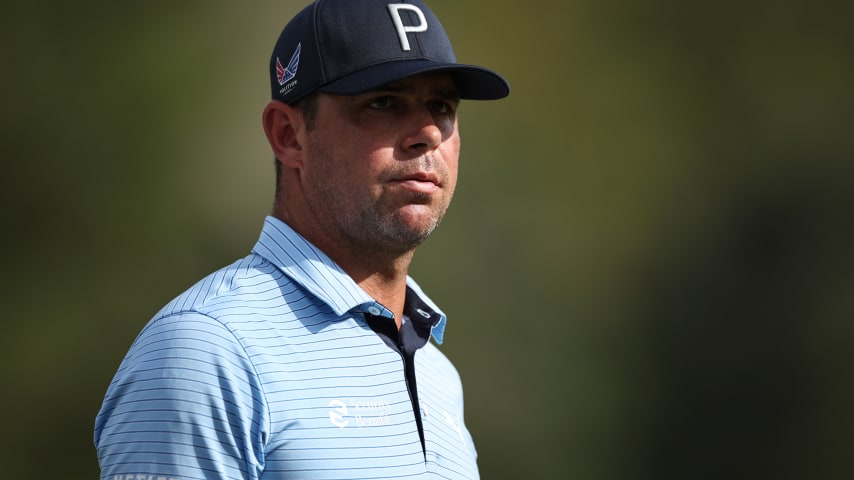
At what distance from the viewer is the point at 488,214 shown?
455 centimetres

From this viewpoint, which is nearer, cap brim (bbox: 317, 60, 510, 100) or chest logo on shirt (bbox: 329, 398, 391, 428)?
chest logo on shirt (bbox: 329, 398, 391, 428)

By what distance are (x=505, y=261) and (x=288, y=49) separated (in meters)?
2.89

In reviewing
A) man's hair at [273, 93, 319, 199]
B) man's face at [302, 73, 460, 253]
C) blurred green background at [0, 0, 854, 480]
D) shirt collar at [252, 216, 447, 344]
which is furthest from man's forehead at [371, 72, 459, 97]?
blurred green background at [0, 0, 854, 480]

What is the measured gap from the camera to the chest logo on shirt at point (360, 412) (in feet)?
4.83

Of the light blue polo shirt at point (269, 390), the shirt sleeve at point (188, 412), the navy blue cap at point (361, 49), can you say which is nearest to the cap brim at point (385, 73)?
the navy blue cap at point (361, 49)

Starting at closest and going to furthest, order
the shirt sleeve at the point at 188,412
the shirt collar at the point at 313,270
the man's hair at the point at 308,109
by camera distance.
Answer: the shirt sleeve at the point at 188,412 → the shirt collar at the point at 313,270 → the man's hair at the point at 308,109

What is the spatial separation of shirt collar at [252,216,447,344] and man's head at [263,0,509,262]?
4cm

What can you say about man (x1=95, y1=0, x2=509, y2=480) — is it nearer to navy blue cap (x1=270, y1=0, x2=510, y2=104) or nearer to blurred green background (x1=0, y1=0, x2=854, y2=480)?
navy blue cap (x1=270, y1=0, x2=510, y2=104)

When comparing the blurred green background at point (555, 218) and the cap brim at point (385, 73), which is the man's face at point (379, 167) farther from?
the blurred green background at point (555, 218)

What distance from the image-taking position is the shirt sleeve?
1356 mm

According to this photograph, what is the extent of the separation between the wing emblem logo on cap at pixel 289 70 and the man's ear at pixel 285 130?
4cm

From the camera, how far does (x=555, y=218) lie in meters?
4.66

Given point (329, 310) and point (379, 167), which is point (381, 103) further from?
point (329, 310)

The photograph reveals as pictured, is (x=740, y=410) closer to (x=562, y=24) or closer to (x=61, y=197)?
(x=562, y=24)
